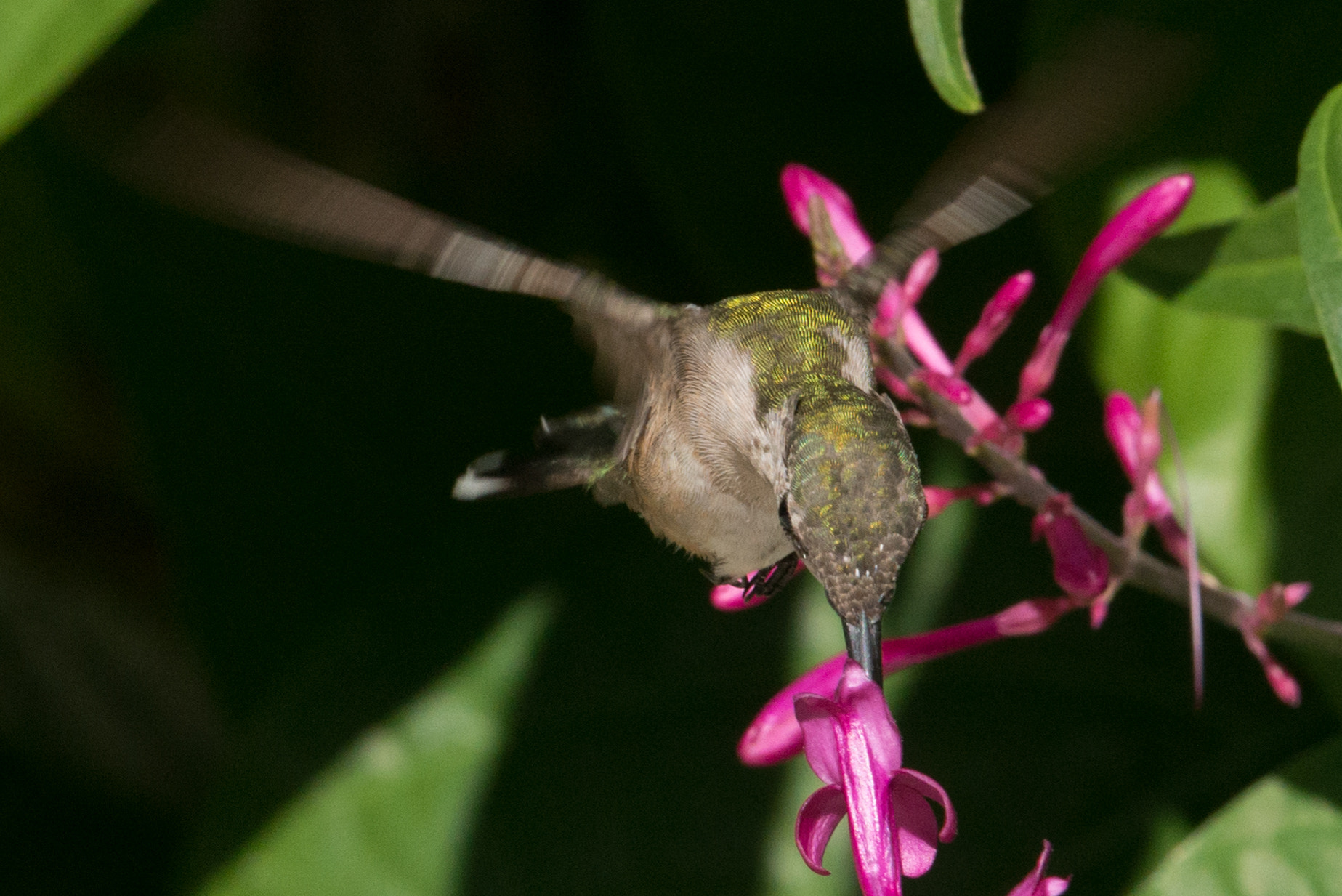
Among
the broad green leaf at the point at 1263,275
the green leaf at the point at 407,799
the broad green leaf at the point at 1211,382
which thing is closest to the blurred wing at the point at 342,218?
the broad green leaf at the point at 1263,275

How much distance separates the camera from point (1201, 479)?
1488 mm

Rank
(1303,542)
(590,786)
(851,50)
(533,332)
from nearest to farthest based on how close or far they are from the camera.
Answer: (1303,542)
(590,786)
(851,50)
(533,332)

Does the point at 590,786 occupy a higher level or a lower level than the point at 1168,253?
lower

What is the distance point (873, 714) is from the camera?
91 centimetres

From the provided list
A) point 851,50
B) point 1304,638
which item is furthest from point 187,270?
point 1304,638

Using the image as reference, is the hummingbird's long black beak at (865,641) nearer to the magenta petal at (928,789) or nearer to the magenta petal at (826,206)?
the magenta petal at (928,789)

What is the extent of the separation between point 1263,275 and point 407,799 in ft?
4.15

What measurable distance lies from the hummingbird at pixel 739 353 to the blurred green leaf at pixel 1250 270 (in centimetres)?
21

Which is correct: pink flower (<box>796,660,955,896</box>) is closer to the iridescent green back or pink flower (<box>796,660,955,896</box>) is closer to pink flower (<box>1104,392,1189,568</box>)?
the iridescent green back

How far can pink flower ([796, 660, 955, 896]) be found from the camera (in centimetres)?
90

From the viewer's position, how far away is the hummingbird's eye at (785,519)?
0.92 metres

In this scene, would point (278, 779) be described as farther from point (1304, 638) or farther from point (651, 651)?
point (1304, 638)

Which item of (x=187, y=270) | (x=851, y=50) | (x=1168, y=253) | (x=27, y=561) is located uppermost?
(x=1168, y=253)

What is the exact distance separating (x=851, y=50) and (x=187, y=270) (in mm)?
1224
